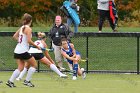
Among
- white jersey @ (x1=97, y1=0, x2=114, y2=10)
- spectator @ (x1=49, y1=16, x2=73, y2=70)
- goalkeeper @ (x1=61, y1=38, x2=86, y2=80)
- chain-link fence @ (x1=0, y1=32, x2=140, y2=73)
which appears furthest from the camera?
white jersey @ (x1=97, y1=0, x2=114, y2=10)

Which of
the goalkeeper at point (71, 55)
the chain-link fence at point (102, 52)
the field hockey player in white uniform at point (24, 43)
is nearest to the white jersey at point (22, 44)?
the field hockey player in white uniform at point (24, 43)

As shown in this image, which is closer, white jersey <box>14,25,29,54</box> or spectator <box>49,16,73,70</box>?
white jersey <box>14,25,29,54</box>

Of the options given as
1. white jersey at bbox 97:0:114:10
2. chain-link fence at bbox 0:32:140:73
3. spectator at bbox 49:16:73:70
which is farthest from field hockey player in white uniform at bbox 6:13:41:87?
white jersey at bbox 97:0:114:10

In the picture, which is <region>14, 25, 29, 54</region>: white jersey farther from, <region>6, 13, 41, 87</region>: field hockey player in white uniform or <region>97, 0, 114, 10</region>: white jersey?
<region>97, 0, 114, 10</region>: white jersey

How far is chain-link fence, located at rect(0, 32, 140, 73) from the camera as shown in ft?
75.9

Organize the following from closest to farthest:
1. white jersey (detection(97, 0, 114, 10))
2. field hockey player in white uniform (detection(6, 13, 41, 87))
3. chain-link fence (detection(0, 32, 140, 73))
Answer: field hockey player in white uniform (detection(6, 13, 41, 87))
chain-link fence (detection(0, 32, 140, 73))
white jersey (detection(97, 0, 114, 10))

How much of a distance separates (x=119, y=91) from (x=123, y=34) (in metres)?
6.88

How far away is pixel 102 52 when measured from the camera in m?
23.8

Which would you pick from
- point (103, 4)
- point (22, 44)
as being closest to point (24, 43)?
point (22, 44)

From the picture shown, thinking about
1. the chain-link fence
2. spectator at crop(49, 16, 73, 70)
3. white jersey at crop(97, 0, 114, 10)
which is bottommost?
the chain-link fence

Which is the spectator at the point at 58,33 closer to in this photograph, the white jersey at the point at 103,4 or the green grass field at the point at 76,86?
the green grass field at the point at 76,86

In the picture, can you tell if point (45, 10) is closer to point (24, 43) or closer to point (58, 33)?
point (58, 33)

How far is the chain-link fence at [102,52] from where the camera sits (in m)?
23.1

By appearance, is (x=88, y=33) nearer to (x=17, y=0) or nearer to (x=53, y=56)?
(x=53, y=56)
